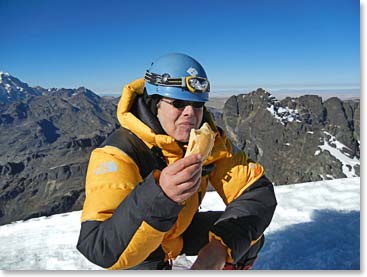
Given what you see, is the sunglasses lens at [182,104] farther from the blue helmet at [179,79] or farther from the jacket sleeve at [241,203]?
the jacket sleeve at [241,203]

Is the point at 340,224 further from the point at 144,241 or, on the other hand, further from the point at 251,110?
the point at 251,110

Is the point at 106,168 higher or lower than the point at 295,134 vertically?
higher

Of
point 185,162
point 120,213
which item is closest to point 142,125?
→ point 120,213

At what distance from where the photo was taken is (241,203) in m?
1.88

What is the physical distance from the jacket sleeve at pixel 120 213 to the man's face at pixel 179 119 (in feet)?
0.84

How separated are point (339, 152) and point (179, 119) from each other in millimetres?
115539

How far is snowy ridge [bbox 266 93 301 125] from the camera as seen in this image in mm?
121125

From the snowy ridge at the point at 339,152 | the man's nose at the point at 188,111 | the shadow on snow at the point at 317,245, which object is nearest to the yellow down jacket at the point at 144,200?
the man's nose at the point at 188,111

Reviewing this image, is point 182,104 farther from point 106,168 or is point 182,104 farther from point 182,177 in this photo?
point 182,177

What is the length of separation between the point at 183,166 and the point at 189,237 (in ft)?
4.13

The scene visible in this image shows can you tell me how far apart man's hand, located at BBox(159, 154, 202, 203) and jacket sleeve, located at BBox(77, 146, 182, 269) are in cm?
4

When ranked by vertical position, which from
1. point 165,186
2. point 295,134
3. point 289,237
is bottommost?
point 295,134

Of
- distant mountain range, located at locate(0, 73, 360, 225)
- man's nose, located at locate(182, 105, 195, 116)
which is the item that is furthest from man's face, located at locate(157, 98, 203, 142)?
distant mountain range, located at locate(0, 73, 360, 225)

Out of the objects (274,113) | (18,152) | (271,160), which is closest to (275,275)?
(271,160)
